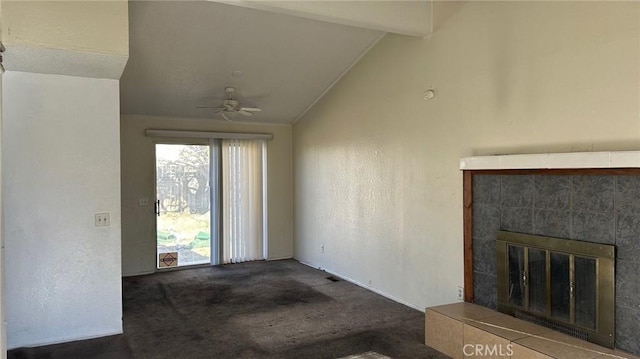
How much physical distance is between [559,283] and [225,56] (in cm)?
406

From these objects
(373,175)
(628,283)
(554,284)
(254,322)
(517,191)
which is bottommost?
(254,322)

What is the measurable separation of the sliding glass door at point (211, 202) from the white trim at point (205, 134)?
0.14 m

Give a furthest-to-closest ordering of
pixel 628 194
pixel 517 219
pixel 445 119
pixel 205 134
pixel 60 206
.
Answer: pixel 205 134 < pixel 445 119 < pixel 60 206 < pixel 517 219 < pixel 628 194

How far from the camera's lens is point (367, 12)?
402 centimetres

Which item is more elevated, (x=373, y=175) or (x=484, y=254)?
(x=373, y=175)

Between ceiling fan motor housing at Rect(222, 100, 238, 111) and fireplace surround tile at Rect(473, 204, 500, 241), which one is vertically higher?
ceiling fan motor housing at Rect(222, 100, 238, 111)

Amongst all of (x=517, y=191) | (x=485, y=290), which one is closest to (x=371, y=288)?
(x=485, y=290)

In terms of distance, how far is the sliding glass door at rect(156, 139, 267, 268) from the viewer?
6.72 metres

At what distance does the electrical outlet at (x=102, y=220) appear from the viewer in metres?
3.92

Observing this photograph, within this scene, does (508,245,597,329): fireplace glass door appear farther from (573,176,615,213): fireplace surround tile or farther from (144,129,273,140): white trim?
(144,129,273,140): white trim

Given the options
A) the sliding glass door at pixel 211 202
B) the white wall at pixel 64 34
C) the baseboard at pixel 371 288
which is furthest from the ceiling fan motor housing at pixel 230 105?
the baseboard at pixel 371 288
